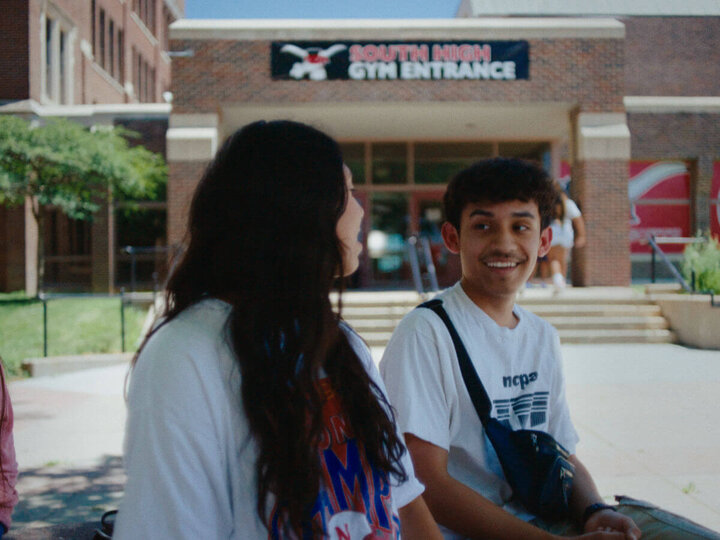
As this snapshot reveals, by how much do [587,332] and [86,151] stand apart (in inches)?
442

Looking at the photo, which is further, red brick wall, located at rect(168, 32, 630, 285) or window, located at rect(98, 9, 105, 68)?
window, located at rect(98, 9, 105, 68)

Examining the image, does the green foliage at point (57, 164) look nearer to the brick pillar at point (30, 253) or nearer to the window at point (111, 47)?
the brick pillar at point (30, 253)

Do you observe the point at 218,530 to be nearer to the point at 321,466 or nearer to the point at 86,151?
the point at 321,466

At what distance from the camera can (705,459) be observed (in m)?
4.57

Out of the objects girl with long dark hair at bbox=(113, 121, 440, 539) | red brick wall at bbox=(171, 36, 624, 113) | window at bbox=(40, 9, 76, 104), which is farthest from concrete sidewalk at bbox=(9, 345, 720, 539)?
window at bbox=(40, 9, 76, 104)

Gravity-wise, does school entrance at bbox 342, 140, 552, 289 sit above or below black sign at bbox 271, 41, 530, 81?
below

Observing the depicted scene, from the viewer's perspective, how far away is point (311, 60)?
14.2 metres

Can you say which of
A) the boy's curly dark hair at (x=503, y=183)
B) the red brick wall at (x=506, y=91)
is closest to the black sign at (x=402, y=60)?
the red brick wall at (x=506, y=91)

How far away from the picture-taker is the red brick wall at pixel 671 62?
2242cm

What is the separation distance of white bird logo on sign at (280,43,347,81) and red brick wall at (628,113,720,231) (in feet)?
31.2

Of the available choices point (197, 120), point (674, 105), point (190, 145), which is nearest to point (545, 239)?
point (190, 145)

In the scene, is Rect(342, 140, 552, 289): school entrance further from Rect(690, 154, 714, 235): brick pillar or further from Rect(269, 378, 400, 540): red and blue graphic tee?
Rect(269, 378, 400, 540): red and blue graphic tee

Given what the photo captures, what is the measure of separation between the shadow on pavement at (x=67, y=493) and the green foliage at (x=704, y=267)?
9.58 meters

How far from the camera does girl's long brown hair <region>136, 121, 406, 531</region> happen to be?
3.85 feet
